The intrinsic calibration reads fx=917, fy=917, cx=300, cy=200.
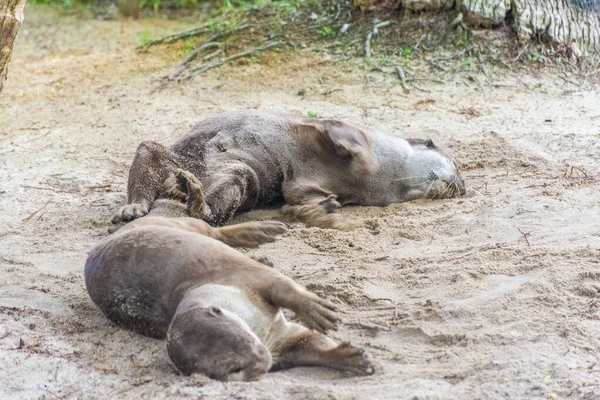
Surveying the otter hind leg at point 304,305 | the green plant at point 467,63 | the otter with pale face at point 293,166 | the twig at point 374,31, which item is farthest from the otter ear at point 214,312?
the twig at point 374,31

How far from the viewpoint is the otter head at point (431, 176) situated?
6633 mm

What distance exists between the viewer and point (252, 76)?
9398 mm

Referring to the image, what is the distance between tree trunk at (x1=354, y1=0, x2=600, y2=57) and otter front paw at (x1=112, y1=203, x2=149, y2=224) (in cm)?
486

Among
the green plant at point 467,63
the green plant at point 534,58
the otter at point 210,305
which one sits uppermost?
the otter at point 210,305

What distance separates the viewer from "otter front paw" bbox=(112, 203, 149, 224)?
19.0 feet

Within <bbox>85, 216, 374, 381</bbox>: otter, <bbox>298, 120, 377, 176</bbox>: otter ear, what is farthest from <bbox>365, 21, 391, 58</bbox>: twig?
<bbox>85, 216, 374, 381</bbox>: otter

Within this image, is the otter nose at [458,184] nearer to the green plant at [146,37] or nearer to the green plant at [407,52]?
the green plant at [407,52]

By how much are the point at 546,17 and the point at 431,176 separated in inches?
138

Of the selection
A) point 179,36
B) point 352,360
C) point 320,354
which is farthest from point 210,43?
point 352,360

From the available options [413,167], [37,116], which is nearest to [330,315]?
[413,167]

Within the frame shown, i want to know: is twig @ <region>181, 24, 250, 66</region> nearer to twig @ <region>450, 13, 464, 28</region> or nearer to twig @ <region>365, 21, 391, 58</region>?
twig @ <region>365, 21, 391, 58</region>

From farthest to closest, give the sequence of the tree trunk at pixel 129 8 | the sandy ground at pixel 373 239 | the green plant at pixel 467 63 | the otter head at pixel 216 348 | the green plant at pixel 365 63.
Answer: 1. the tree trunk at pixel 129 8
2. the green plant at pixel 365 63
3. the green plant at pixel 467 63
4. the sandy ground at pixel 373 239
5. the otter head at pixel 216 348

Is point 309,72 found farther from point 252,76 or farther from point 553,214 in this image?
point 553,214

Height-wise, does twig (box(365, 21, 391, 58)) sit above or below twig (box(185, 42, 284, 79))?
above
